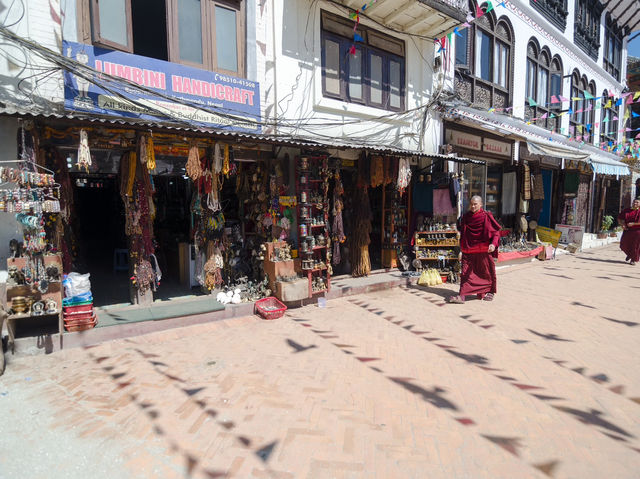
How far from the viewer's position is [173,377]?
4.24 meters

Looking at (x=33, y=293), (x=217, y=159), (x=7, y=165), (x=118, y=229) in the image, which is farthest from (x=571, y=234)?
(x=7, y=165)

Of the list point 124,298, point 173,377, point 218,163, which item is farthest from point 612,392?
point 124,298

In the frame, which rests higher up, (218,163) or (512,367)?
(218,163)

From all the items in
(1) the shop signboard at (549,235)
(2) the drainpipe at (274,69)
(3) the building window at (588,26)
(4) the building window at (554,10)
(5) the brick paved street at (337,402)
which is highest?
(3) the building window at (588,26)

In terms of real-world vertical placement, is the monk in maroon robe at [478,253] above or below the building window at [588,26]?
below

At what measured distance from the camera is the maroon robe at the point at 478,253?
7.41 m

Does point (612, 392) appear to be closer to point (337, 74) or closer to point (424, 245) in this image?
point (424, 245)

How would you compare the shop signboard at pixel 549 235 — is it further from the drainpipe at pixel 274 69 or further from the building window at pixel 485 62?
the drainpipe at pixel 274 69

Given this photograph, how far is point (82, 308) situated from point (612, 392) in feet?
21.3

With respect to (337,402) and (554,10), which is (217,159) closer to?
(337,402)

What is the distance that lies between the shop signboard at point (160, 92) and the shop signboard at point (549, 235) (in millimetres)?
12642

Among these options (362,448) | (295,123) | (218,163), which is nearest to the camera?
(362,448)

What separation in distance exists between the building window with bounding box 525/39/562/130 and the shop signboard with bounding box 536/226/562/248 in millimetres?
4203

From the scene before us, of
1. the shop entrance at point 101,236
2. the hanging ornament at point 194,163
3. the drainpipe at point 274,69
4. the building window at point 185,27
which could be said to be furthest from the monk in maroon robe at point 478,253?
the shop entrance at point 101,236
